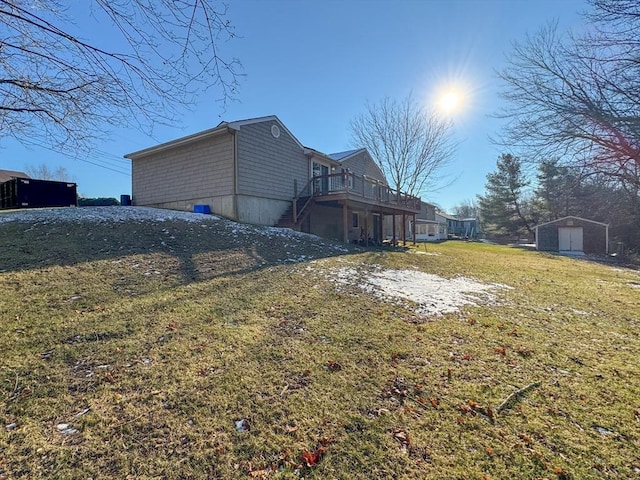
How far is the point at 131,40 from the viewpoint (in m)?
2.98

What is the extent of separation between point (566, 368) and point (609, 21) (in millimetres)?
7101

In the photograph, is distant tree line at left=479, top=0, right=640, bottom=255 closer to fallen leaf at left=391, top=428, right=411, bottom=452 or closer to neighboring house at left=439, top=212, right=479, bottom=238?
fallen leaf at left=391, top=428, right=411, bottom=452

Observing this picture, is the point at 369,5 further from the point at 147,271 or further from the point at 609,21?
the point at 147,271

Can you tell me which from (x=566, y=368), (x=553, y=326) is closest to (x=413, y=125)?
(x=553, y=326)

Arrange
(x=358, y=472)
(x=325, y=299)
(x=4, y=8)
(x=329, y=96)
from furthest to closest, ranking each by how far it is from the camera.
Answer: (x=329, y=96), (x=325, y=299), (x=4, y=8), (x=358, y=472)

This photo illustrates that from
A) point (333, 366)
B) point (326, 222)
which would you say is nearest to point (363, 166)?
point (326, 222)

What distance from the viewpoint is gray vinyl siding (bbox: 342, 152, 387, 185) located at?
2068 cm

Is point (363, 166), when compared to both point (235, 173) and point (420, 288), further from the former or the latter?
point (420, 288)

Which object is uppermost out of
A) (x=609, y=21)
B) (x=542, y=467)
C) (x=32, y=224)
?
(x=609, y=21)

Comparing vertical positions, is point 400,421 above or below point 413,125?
below

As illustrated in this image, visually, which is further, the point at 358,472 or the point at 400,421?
the point at 400,421

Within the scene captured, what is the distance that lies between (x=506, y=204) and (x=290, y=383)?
158 feet

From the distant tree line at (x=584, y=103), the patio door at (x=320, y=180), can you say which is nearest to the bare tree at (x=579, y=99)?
the distant tree line at (x=584, y=103)

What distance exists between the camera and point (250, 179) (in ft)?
43.3
